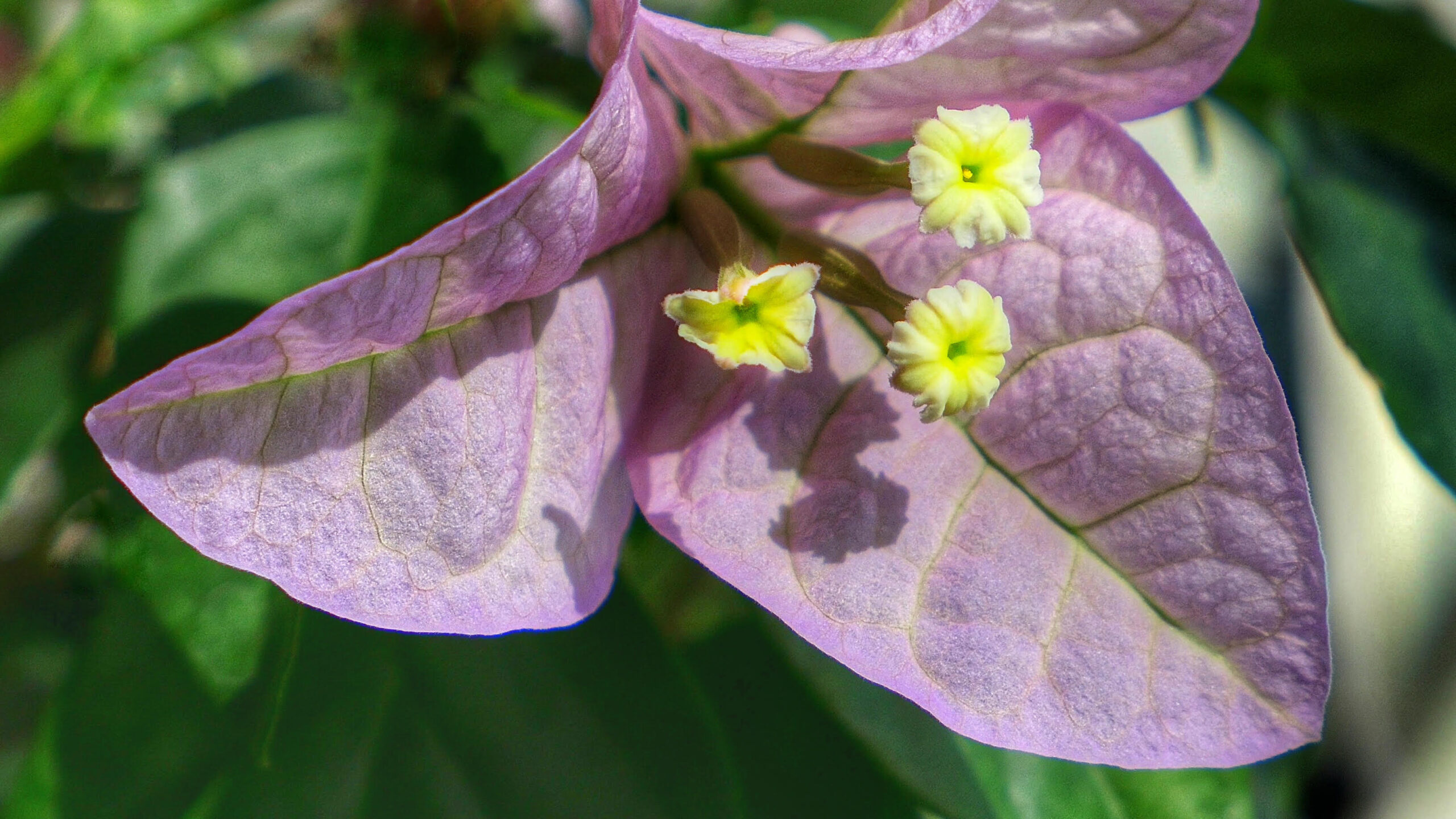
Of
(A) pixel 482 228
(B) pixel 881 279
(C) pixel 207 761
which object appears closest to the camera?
(A) pixel 482 228

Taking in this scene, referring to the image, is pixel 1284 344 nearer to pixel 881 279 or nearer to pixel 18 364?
pixel 881 279

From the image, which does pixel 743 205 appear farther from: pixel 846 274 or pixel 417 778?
pixel 417 778

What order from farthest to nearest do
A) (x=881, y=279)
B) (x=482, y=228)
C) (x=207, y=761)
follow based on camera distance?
(x=207, y=761) < (x=881, y=279) < (x=482, y=228)

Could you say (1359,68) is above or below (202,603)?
above

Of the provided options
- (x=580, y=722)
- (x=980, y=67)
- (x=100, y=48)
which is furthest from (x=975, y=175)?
(x=100, y=48)

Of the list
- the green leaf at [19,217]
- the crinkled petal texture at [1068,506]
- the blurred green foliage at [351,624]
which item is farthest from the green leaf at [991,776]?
the green leaf at [19,217]

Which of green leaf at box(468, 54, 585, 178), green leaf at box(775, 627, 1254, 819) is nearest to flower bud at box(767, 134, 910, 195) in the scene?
green leaf at box(468, 54, 585, 178)

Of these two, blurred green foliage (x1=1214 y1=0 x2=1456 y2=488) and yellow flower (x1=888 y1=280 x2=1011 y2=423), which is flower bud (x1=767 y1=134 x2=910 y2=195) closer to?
yellow flower (x1=888 y1=280 x2=1011 y2=423)

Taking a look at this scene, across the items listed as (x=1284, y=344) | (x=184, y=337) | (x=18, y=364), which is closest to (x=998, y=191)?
(x=184, y=337)
